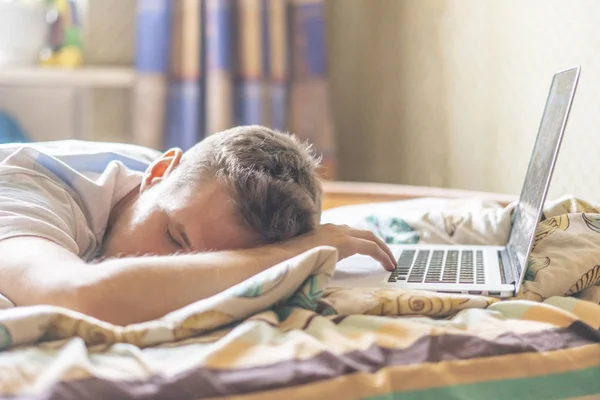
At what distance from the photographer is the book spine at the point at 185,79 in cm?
222

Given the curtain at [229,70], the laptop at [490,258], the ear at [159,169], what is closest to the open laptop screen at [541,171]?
the laptop at [490,258]

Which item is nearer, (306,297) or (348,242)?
(306,297)

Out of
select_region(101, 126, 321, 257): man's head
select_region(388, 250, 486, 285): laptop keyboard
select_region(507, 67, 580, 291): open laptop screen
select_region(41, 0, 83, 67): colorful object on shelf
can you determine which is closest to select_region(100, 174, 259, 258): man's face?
select_region(101, 126, 321, 257): man's head

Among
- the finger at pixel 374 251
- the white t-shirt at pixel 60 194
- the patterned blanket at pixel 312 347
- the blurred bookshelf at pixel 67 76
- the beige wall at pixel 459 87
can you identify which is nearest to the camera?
the patterned blanket at pixel 312 347

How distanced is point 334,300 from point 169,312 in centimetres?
17

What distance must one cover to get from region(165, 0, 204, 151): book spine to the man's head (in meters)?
1.23

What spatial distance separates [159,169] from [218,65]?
1177 mm

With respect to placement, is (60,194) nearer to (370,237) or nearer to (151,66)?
(370,237)

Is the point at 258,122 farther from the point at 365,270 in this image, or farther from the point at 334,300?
the point at 334,300

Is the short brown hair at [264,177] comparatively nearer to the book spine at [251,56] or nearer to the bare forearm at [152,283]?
the bare forearm at [152,283]

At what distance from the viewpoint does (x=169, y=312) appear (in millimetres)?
756

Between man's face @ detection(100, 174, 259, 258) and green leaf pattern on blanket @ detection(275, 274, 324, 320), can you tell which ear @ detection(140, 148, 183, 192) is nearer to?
man's face @ detection(100, 174, 259, 258)

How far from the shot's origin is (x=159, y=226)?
920mm

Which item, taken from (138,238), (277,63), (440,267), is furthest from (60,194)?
(277,63)
